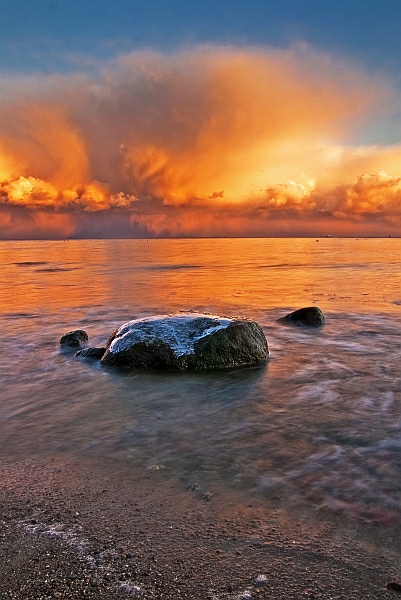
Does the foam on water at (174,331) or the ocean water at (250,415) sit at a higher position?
the foam on water at (174,331)

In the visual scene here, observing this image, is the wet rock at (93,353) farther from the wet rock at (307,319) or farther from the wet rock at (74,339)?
the wet rock at (307,319)

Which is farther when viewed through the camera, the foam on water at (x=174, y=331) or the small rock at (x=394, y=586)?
the foam on water at (x=174, y=331)

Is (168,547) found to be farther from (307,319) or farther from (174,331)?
(307,319)

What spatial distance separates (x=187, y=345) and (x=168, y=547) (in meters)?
4.56

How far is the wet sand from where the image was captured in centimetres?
→ 262

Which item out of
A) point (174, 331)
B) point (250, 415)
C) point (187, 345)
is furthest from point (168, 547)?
point (174, 331)

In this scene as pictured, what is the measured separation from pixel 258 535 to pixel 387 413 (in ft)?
10.2

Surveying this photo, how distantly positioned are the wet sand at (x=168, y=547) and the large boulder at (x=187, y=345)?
3.49 m

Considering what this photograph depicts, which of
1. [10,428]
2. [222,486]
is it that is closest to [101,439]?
[10,428]

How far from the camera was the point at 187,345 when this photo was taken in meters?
7.48

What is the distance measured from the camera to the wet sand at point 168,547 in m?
2.62

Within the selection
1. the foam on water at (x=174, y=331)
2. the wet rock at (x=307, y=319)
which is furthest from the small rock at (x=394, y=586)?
the wet rock at (x=307, y=319)

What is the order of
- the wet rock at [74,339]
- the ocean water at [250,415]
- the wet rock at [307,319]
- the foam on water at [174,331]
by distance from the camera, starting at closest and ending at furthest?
the ocean water at [250,415] → the foam on water at [174,331] → the wet rock at [74,339] → the wet rock at [307,319]

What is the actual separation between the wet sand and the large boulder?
3.49 metres
